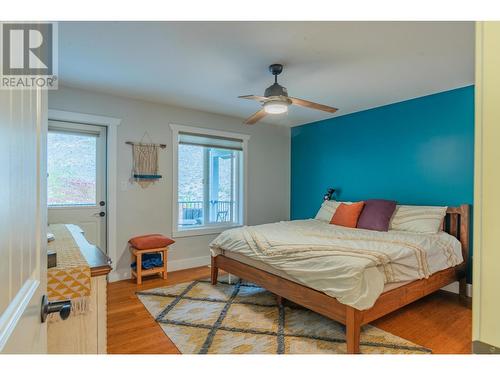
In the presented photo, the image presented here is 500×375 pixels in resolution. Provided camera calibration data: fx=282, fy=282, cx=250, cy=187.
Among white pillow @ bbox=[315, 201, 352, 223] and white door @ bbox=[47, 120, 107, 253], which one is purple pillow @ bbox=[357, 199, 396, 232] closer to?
white pillow @ bbox=[315, 201, 352, 223]

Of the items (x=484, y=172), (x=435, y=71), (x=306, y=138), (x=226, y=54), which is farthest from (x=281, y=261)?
(x=306, y=138)

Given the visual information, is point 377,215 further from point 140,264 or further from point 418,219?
point 140,264

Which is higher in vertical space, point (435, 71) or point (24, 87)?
point (435, 71)

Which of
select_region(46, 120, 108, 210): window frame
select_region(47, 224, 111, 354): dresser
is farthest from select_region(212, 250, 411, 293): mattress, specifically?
select_region(46, 120, 108, 210): window frame

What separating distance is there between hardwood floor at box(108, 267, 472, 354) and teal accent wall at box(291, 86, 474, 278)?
1.21m

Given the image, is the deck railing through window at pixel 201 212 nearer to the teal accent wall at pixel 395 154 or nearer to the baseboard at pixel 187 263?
the baseboard at pixel 187 263

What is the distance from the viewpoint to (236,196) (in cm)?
475

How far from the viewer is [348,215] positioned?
3643mm

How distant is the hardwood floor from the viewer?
2100 millimetres

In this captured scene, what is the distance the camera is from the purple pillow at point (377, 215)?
3.34 m

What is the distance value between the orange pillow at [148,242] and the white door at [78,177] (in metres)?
0.43

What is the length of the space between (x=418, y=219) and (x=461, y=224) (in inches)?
16.5
